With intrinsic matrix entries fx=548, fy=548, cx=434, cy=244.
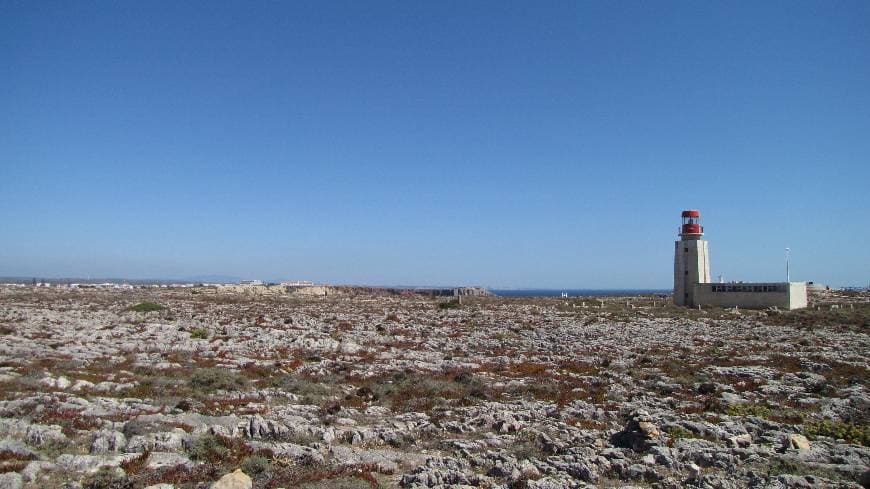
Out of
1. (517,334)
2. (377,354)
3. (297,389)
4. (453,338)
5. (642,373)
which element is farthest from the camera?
(517,334)

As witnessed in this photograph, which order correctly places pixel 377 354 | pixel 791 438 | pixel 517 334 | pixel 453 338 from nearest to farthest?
pixel 791 438, pixel 377 354, pixel 453 338, pixel 517 334

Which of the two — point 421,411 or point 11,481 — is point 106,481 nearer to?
point 11,481

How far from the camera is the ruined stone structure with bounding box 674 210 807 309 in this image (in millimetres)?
67562

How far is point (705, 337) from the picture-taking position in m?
39.8

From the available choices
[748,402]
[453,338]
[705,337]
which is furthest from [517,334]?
[748,402]

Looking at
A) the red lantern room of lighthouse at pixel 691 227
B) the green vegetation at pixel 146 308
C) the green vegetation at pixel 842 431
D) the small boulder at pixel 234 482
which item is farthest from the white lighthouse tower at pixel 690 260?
the small boulder at pixel 234 482

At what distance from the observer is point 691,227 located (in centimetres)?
7225

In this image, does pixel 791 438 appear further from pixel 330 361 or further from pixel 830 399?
pixel 330 361

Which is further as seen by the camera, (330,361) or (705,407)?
(330,361)

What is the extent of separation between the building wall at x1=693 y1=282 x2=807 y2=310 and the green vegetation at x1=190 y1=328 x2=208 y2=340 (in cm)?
6036

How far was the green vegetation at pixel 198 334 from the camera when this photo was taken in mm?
35831

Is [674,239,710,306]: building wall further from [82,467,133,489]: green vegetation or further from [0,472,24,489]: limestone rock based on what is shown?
[0,472,24,489]: limestone rock

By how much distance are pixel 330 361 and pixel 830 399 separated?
21.4 metres

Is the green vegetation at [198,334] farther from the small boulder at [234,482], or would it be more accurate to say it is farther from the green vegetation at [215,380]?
the small boulder at [234,482]
